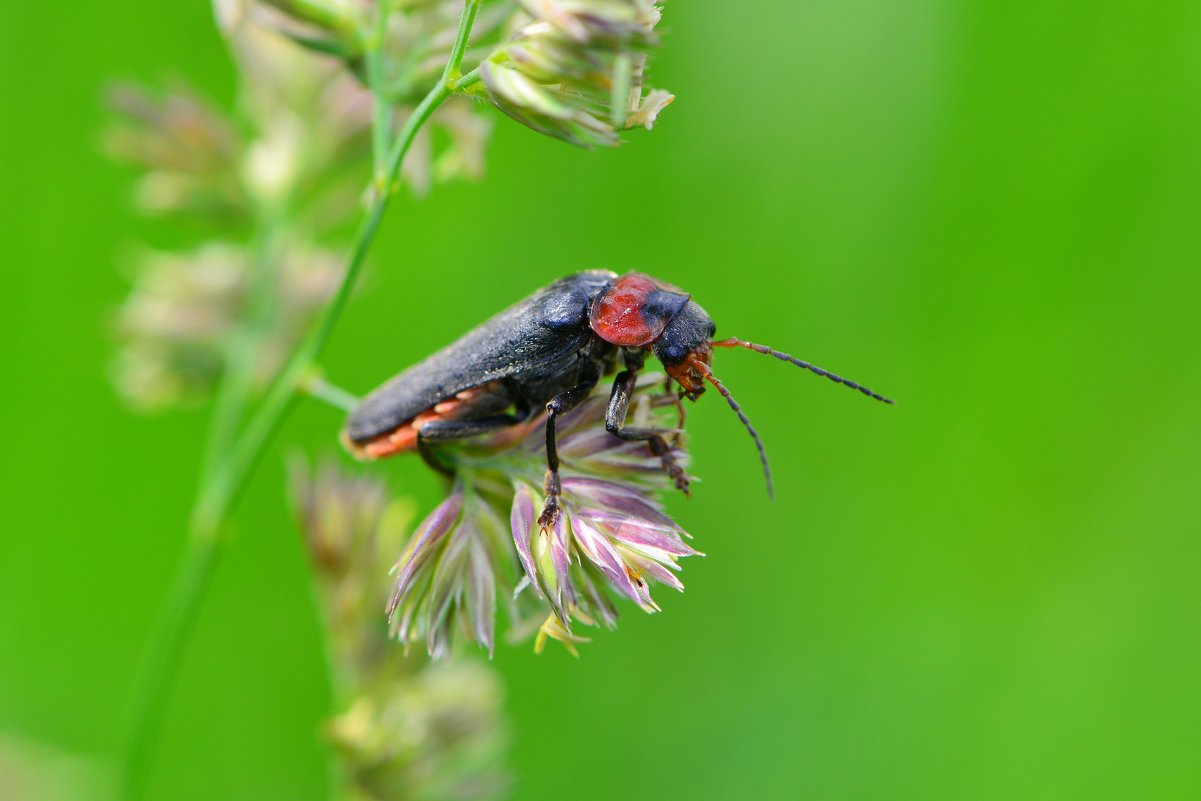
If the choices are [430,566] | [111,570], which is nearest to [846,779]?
[430,566]

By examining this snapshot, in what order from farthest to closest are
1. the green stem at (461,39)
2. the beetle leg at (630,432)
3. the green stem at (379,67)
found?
the beetle leg at (630,432)
the green stem at (379,67)
the green stem at (461,39)

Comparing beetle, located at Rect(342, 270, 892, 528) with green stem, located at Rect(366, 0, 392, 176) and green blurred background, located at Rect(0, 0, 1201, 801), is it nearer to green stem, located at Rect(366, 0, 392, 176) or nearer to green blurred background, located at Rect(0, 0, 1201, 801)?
green stem, located at Rect(366, 0, 392, 176)

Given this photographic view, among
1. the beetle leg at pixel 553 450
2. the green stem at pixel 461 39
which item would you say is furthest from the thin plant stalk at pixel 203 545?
the beetle leg at pixel 553 450

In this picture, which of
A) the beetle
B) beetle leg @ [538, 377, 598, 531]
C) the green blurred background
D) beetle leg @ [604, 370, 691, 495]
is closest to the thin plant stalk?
the beetle

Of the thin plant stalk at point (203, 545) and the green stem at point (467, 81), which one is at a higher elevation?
the green stem at point (467, 81)

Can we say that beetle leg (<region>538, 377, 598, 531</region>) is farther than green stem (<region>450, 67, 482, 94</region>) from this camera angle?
Yes

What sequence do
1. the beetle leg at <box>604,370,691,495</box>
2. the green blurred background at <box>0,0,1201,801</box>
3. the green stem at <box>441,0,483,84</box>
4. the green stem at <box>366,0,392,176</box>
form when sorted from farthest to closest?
1. the green blurred background at <box>0,0,1201,801</box>
2. the beetle leg at <box>604,370,691,495</box>
3. the green stem at <box>366,0,392,176</box>
4. the green stem at <box>441,0,483,84</box>

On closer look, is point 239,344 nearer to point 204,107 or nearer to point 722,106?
point 204,107

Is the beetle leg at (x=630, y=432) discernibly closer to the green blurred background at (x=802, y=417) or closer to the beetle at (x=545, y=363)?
the beetle at (x=545, y=363)
